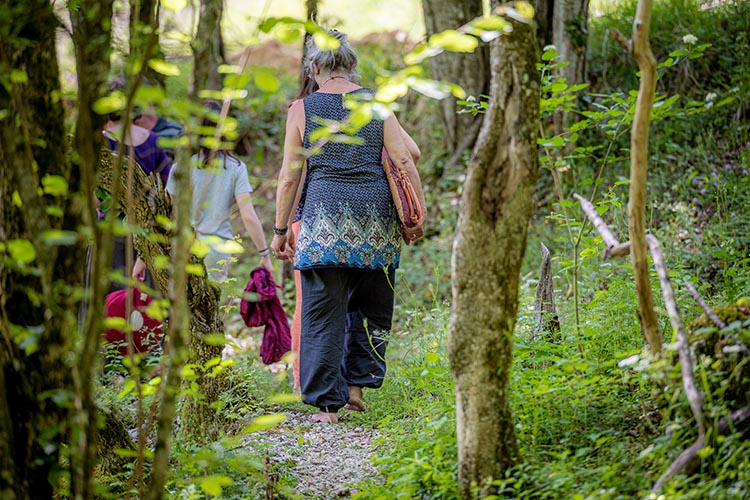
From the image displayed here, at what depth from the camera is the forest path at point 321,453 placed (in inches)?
142

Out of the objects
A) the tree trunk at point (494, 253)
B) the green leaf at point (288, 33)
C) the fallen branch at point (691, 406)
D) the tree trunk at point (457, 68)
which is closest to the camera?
the green leaf at point (288, 33)

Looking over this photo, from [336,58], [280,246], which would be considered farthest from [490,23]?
[280,246]

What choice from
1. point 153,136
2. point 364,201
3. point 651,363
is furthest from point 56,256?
point 153,136

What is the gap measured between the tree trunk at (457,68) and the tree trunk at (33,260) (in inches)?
266

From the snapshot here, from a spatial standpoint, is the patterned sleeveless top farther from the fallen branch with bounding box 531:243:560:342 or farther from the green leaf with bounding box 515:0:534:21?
the green leaf with bounding box 515:0:534:21

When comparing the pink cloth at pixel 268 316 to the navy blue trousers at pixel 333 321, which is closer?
the navy blue trousers at pixel 333 321

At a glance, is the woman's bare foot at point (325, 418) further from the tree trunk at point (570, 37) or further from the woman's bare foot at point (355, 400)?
the tree trunk at point (570, 37)

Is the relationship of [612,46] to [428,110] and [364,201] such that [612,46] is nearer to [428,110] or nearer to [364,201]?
[428,110]

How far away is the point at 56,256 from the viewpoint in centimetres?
248

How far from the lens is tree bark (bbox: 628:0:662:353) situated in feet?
8.70

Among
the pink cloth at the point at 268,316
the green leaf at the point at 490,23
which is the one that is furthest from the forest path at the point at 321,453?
the green leaf at the point at 490,23

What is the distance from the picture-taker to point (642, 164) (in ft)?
9.09

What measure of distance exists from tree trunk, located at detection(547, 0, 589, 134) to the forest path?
4.81 meters

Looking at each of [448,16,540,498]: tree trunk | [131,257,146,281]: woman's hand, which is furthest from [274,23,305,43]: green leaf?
[131,257,146,281]: woman's hand
